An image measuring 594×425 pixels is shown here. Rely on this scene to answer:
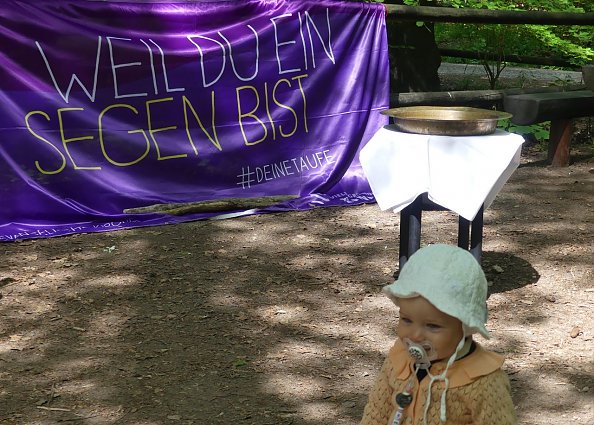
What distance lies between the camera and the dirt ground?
3809 millimetres

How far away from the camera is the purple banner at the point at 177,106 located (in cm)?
611

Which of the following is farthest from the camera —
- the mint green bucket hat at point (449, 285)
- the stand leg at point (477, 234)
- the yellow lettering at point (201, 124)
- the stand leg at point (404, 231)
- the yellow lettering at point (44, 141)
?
the yellow lettering at point (201, 124)

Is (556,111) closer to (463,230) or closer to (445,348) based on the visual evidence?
(463,230)

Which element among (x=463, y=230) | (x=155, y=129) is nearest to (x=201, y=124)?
(x=155, y=129)

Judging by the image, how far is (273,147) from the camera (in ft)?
23.2

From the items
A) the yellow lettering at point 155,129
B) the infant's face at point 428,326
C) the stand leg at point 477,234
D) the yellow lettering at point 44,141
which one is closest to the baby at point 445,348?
the infant's face at point 428,326

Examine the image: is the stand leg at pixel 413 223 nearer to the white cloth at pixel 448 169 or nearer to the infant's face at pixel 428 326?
the white cloth at pixel 448 169

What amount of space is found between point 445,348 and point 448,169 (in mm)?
2271

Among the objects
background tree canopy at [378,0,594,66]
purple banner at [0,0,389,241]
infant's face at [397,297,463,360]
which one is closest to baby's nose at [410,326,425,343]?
infant's face at [397,297,463,360]

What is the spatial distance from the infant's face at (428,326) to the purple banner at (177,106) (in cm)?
438

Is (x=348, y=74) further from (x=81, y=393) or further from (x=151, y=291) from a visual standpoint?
(x=81, y=393)

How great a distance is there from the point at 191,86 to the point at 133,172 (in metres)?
0.81

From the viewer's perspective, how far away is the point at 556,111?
7992 millimetres

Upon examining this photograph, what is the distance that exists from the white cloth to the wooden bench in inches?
140
